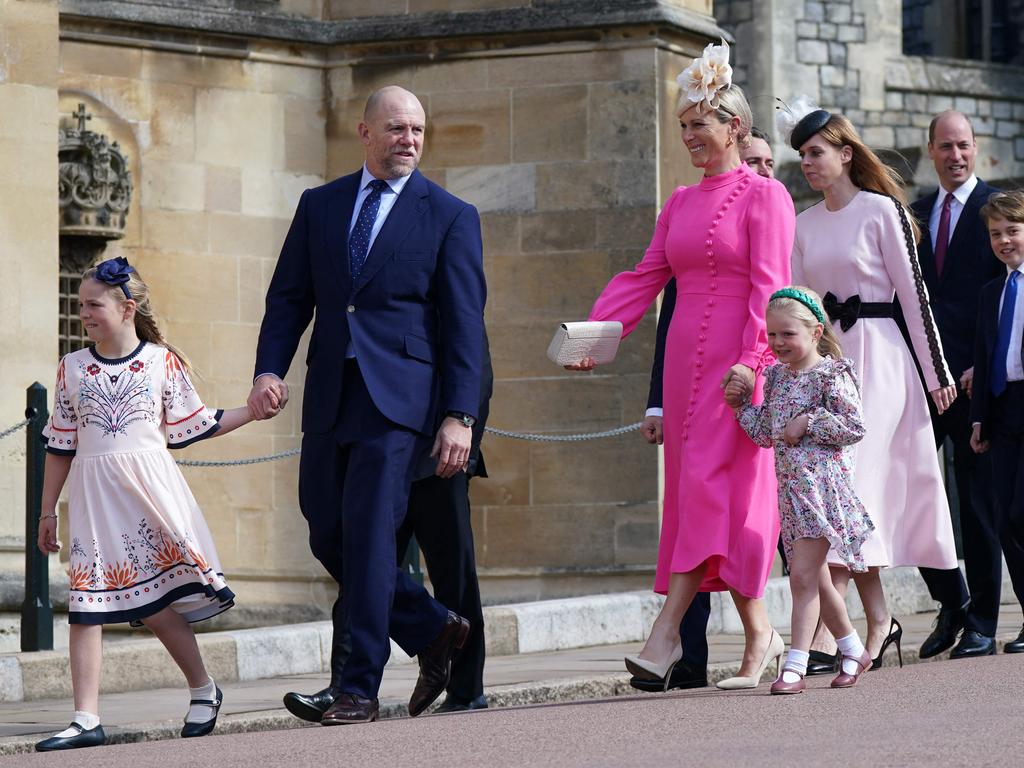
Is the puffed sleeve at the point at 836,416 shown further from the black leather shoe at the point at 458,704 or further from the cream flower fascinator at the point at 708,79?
the black leather shoe at the point at 458,704

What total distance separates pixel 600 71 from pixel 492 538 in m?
2.51

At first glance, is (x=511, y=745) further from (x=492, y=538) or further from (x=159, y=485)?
(x=492, y=538)

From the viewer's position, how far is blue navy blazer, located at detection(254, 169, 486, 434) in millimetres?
6934

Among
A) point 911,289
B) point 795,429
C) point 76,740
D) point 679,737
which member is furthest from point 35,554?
point 679,737

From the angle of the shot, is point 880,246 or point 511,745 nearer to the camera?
point 511,745

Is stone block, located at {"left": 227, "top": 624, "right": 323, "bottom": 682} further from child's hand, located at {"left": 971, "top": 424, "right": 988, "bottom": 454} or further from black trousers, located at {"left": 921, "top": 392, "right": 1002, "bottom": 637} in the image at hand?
child's hand, located at {"left": 971, "top": 424, "right": 988, "bottom": 454}

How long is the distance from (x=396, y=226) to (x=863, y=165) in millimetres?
1938

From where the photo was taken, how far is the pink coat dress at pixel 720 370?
23.9 ft

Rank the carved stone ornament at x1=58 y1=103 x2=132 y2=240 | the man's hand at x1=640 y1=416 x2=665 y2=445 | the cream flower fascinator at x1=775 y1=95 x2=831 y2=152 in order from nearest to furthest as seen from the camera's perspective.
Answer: the man's hand at x1=640 y1=416 x2=665 y2=445 → the cream flower fascinator at x1=775 y1=95 x2=831 y2=152 → the carved stone ornament at x1=58 y1=103 x2=132 y2=240

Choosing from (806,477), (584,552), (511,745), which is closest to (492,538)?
(584,552)

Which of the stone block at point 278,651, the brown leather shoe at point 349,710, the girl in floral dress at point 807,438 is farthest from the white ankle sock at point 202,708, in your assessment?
the stone block at point 278,651

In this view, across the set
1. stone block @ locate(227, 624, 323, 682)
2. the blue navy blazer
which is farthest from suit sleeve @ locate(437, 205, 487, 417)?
stone block @ locate(227, 624, 323, 682)

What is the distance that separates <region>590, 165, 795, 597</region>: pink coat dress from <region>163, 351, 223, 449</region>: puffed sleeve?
1.43 meters

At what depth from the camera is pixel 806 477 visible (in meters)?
7.29
